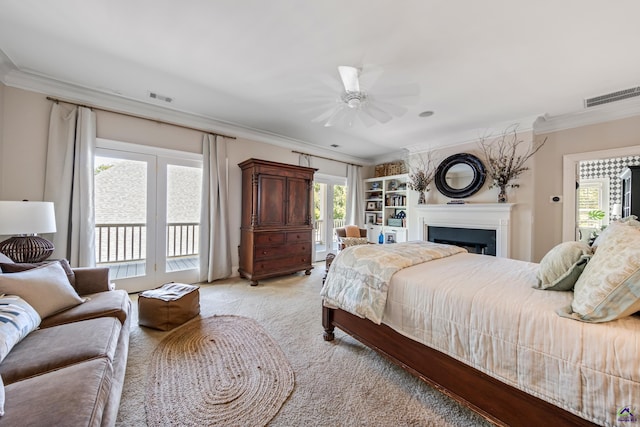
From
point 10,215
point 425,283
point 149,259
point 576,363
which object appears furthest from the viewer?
point 149,259

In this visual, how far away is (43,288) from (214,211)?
7.39 feet

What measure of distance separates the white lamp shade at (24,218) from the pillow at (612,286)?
145 inches

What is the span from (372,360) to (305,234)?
2.65 meters

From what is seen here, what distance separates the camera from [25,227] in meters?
2.05

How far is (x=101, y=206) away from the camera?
10.3 ft

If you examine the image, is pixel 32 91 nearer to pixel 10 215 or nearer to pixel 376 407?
pixel 10 215

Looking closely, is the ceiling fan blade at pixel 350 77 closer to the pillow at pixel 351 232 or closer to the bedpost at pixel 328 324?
the bedpost at pixel 328 324

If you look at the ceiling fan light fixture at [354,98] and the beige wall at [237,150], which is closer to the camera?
the ceiling fan light fixture at [354,98]

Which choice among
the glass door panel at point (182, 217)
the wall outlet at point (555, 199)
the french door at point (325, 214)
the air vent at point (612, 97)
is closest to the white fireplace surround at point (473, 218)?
the wall outlet at point (555, 199)

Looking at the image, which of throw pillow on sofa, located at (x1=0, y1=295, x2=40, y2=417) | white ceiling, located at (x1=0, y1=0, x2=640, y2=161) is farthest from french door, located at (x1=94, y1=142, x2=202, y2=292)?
throw pillow on sofa, located at (x1=0, y1=295, x2=40, y2=417)

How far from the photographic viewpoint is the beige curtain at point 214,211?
3734mm

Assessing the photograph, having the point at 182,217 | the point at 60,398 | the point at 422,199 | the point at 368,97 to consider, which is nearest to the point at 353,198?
the point at 422,199

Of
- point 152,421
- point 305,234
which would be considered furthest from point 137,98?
point 152,421

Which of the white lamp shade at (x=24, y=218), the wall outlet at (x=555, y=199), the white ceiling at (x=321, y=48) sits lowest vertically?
the white lamp shade at (x=24, y=218)
